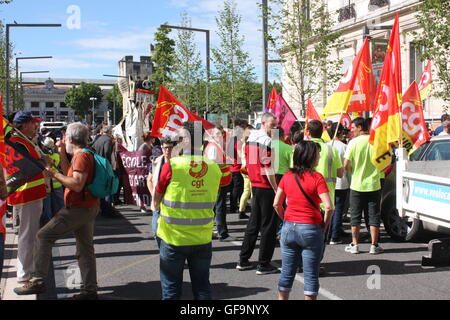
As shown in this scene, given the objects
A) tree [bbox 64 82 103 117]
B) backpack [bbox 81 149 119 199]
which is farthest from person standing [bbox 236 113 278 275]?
tree [bbox 64 82 103 117]

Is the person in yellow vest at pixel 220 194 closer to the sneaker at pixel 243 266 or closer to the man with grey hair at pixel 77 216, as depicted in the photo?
the sneaker at pixel 243 266

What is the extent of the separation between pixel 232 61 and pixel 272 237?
22034 mm

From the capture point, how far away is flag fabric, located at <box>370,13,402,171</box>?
733cm

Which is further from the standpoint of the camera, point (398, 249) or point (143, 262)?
point (398, 249)

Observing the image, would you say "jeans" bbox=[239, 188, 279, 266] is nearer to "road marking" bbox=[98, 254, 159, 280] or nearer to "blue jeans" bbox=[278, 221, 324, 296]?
"road marking" bbox=[98, 254, 159, 280]

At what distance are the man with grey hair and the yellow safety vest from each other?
125 cm

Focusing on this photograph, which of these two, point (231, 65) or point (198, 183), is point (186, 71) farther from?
point (198, 183)

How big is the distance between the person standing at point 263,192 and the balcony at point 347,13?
103 ft

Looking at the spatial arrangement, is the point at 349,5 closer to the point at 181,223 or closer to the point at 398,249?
the point at 398,249

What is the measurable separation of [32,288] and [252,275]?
2531 millimetres

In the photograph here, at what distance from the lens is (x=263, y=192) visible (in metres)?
7.18

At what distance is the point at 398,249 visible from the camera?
A: 8594 millimetres

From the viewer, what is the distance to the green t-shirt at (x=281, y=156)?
23.3 ft
